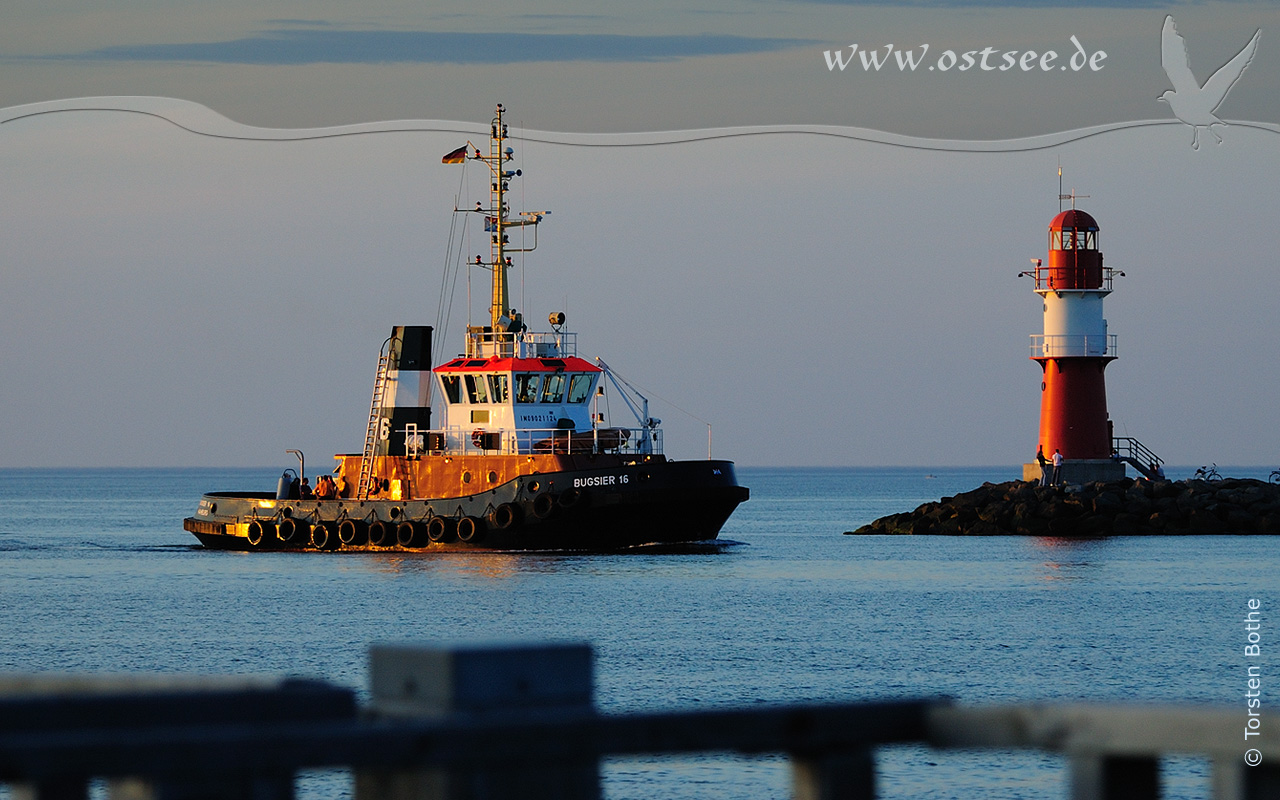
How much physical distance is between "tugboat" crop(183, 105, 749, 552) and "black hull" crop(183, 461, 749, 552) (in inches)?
1.2

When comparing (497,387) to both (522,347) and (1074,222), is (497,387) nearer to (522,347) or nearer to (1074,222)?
(522,347)

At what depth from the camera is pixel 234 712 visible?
3152mm

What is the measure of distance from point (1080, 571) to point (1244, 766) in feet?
138

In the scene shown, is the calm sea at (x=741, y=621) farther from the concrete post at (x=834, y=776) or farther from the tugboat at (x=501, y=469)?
the concrete post at (x=834, y=776)

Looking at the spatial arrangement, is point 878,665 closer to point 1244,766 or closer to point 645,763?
point 645,763

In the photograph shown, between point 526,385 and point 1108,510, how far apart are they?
21872 millimetres

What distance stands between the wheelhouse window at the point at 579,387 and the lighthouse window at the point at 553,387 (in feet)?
0.98

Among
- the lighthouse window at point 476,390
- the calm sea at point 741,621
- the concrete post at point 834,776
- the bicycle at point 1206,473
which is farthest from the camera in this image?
the bicycle at point 1206,473

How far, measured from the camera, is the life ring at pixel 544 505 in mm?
38219

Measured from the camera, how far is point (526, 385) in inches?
1572

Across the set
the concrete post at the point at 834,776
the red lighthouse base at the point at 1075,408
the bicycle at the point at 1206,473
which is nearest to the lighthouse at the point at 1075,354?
the red lighthouse base at the point at 1075,408

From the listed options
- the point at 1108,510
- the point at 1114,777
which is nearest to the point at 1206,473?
the point at 1108,510

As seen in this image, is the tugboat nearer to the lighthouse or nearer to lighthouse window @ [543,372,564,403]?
lighthouse window @ [543,372,564,403]

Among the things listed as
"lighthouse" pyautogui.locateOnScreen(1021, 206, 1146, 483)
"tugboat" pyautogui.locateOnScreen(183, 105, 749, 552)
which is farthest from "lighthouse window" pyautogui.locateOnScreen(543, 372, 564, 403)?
"lighthouse" pyautogui.locateOnScreen(1021, 206, 1146, 483)
